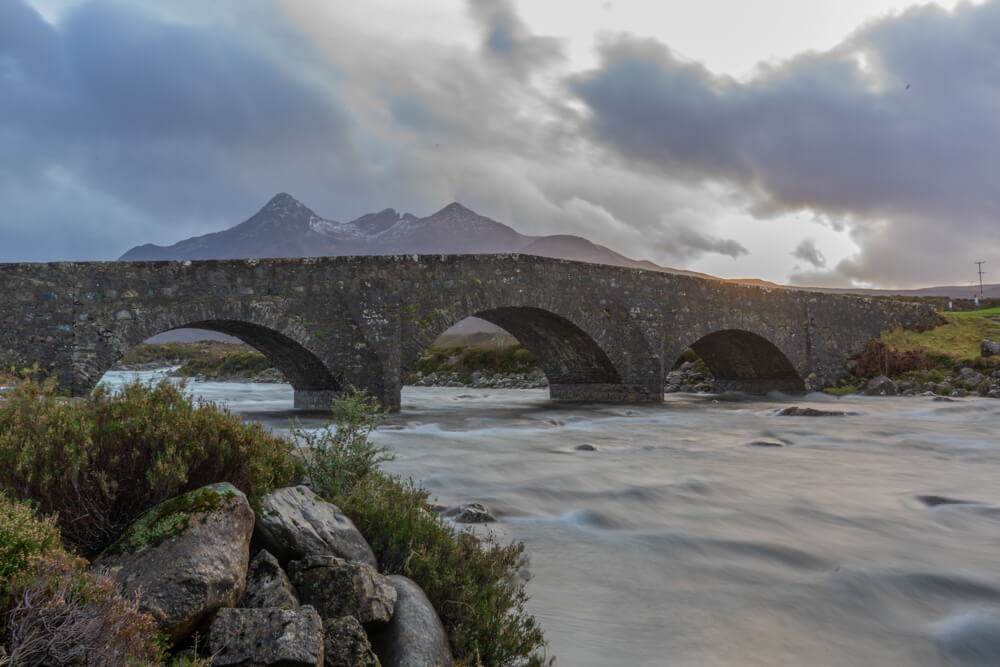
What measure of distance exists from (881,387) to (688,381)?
27.3ft

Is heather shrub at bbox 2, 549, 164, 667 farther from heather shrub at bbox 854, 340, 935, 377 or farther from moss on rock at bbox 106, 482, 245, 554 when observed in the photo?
heather shrub at bbox 854, 340, 935, 377

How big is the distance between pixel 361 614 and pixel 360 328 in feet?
38.4

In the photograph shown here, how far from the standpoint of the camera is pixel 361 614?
102 inches

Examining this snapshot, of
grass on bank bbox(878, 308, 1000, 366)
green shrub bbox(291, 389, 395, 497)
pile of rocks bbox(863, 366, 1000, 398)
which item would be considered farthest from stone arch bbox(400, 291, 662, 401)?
grass on bank bbox(878, 308, 1000, 366)

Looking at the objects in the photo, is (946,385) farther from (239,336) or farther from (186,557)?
(186,557)

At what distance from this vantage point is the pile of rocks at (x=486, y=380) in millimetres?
30406

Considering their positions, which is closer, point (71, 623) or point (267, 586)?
point (71, 623)

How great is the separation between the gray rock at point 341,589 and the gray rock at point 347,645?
15cm

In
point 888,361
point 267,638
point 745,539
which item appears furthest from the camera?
point 888,361

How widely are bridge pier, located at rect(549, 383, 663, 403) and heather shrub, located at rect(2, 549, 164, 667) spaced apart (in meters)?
17.3

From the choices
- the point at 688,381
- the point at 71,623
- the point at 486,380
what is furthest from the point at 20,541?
the point at 486,380

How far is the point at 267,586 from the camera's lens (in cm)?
256

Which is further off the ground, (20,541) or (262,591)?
(20,541)

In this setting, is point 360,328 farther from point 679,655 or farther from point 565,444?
point 679,655
